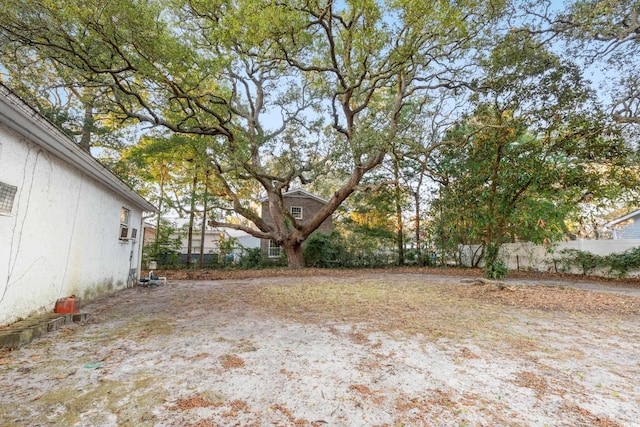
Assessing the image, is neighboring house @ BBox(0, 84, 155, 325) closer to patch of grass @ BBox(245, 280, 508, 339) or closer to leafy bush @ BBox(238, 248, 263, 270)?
patch of grass @ BBox(245, 280, 508, 339)

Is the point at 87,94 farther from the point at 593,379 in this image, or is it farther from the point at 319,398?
the point at 593,379

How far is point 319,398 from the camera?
223 cm

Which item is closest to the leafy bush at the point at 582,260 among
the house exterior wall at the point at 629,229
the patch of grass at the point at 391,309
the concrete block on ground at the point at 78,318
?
the house exterior wall at the point at 629,229

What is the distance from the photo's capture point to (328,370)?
2.72 m

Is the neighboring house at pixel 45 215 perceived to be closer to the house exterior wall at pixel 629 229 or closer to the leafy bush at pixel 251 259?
the leafy bush at pixel 251 259

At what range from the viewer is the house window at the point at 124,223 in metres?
7.47

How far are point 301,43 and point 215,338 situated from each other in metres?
9.34

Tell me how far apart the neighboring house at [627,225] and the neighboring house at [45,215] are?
2220 centimetres

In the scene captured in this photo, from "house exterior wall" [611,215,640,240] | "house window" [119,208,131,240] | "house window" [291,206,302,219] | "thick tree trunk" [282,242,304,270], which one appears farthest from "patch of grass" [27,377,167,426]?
"house exterior wall" [611,215,640,240]

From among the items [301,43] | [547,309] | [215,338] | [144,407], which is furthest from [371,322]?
[301,43]

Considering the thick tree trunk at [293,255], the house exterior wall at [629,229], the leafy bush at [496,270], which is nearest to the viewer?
the leafy bush at [496,270]

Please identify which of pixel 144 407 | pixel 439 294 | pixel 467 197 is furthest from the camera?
pixel 467 197

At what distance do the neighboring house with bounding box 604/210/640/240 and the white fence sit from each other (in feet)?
20.4

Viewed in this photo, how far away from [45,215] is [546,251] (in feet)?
52.7
